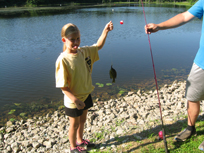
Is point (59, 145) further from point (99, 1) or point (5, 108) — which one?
point (99, 1)

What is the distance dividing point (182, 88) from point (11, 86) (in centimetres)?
569

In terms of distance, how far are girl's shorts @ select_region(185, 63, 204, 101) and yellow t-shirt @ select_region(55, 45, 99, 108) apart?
128 cm

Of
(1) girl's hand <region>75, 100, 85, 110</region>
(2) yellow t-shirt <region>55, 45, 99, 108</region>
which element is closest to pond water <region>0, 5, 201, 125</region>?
(2) yellow t-shirt <region>55, 45, 99, 108</region>

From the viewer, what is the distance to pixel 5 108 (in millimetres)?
5465

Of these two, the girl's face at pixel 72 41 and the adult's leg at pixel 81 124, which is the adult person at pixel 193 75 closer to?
the girl's face at pixel 72 41

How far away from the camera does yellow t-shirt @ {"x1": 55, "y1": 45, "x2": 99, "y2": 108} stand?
2.13 m

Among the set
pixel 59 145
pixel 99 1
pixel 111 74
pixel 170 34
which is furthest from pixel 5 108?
pixel 99 1

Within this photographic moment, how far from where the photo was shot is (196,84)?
2322mm

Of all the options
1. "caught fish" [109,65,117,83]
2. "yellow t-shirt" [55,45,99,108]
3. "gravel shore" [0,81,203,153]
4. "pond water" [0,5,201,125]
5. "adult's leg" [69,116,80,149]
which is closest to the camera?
"yellow t-shirt" [55,45,99,108]

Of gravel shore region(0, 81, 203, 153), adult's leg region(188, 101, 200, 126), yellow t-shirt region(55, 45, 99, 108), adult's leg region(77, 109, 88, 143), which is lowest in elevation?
gravel shore region(0, 81, 203, 153)

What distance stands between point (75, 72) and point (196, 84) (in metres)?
1.48

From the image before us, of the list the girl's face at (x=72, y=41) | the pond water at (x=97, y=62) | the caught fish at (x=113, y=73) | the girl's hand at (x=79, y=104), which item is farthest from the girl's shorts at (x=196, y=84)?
the caught fish at (x=113, y=73)

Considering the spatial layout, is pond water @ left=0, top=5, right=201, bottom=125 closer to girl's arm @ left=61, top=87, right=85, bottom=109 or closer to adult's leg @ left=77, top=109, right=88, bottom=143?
adult's leg @ left=77, top=109, right=88, bottom=143

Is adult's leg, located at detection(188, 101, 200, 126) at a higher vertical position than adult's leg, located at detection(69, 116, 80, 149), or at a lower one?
higher
